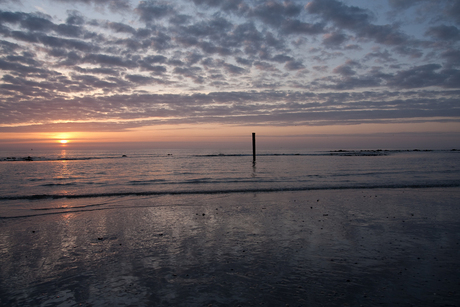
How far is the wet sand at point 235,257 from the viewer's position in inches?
178

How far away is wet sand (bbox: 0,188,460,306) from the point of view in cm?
453

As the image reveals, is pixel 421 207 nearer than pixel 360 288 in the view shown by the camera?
No

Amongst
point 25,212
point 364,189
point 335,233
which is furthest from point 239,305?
point 364,189

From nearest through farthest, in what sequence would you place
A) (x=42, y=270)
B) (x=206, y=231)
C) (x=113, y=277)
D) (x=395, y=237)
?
(x=113, y=277)
(x=42, y=270)
(x=395, y=237)
(x=206, y=231)

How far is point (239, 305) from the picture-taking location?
4.21 meters

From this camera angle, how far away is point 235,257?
6.14m

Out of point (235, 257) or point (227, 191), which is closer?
point (235, 257)

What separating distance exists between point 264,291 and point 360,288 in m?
1.66

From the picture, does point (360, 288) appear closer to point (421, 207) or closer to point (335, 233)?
point (335, 233)

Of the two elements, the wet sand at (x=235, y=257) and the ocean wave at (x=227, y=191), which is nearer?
the wet sand at (x=235, y=257)

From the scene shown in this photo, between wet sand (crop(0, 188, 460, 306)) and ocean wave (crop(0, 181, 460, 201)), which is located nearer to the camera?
wet sand (crop(0, 188, 460, 306))

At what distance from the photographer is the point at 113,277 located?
5.30 metres

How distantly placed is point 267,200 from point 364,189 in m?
7.47

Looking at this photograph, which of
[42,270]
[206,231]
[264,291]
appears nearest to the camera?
[264,291]
